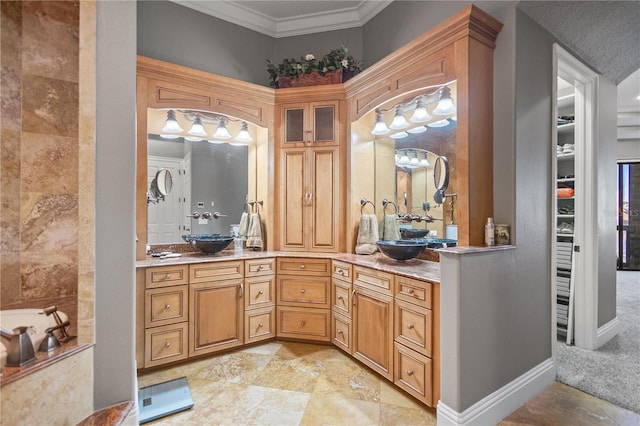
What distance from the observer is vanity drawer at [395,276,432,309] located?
1.93m

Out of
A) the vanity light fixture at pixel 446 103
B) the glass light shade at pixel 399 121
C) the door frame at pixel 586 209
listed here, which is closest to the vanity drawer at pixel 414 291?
the vanity light fixture at pixel 446 103

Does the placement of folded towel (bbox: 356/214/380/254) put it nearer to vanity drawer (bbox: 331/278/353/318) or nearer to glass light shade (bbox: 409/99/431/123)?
vanity drawer (bbox: 331/278/353/318)

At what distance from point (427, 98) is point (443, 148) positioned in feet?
1.50

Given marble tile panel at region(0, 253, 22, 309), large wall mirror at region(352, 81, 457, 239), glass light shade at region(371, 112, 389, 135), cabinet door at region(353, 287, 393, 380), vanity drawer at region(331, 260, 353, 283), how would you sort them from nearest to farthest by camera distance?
1. marble tile panel at region(0, 253, 22, 309)
2. cabinet door at region(353, 287, 393, 380)
3. large wall mirror at region(352, 81, 457, 239)
4. vanity drawer at region(331, 260, 353, 283)
5. glass light shade at region(371, 112, 389, 135)

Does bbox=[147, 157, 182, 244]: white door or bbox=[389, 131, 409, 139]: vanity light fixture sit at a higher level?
bbox=[389, 131, 409, 139]: vanity light fixture

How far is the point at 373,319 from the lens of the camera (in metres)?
2.38

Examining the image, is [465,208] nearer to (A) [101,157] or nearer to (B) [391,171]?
(B) [391,171]

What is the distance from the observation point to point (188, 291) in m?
2.56

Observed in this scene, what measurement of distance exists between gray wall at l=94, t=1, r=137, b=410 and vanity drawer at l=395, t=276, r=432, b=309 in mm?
1597

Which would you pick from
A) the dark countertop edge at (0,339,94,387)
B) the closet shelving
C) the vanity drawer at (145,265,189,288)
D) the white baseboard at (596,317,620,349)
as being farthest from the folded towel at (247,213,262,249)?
the white baseboard at (596,317,620,349)

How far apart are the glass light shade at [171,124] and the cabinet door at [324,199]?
1.38 m

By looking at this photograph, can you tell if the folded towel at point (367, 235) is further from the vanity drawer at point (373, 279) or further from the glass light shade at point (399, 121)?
the glass light shade at point (399, 121)

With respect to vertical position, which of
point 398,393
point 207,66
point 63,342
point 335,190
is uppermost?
point 207,66

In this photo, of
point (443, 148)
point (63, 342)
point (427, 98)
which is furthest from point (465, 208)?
point (63, 342)
